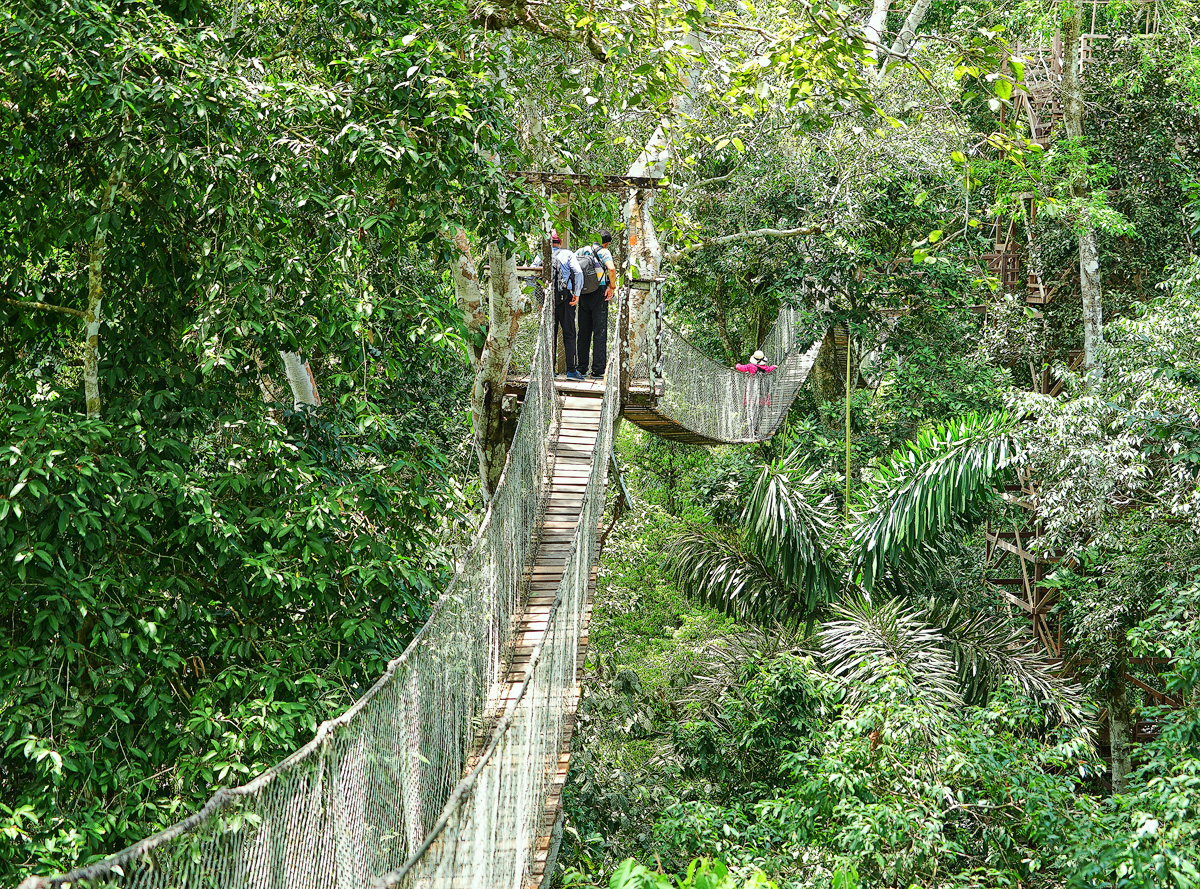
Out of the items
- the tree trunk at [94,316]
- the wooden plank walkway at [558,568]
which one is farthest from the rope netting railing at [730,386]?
the tree trunk at [94,316]

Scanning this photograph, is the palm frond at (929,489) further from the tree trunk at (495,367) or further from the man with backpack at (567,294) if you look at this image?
the tree trunk at (495,367)

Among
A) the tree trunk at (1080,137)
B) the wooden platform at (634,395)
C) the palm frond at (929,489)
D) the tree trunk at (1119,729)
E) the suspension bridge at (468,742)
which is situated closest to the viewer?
the suspension bridge at (468,742)

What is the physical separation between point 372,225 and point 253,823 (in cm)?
189

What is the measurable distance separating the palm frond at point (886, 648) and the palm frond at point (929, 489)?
37cm

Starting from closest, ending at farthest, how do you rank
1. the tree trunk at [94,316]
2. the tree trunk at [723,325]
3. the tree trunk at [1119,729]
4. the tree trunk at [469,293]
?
1. the tree trunk at [94,316]
2. the tree trunk at [469,293]
3. the tree trunk at [1119,729]
4. the tree trunk at [723,325]

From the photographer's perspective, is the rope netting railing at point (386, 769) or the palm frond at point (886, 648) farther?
the palm frond at point (886, 648)

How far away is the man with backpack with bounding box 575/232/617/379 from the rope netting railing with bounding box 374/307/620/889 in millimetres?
1886

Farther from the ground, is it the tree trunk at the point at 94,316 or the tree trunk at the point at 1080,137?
the tree trunk at the point at 1080,137

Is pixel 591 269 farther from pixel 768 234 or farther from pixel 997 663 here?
pixel 997 663

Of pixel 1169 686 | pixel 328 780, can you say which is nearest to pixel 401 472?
pixel 328 780

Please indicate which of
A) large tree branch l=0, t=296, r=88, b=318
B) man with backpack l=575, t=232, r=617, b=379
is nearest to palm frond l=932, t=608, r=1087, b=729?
man with backpack l=575, t=232, r=617, b=379

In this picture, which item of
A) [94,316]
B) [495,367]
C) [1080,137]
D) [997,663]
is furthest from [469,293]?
[1080,137]

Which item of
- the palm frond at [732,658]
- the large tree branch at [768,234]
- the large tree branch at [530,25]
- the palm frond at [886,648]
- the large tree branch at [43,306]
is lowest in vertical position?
the palm frond at [732,658]

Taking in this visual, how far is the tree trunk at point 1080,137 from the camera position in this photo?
802cm
